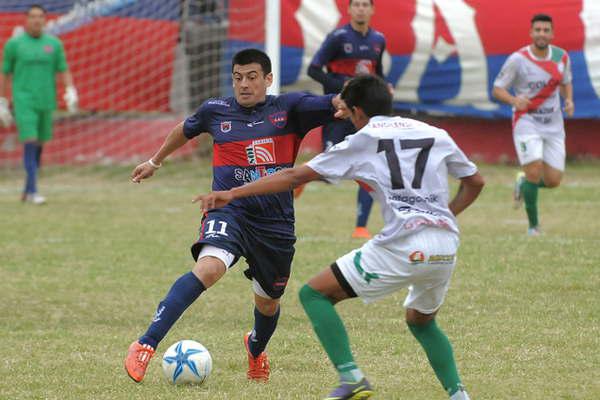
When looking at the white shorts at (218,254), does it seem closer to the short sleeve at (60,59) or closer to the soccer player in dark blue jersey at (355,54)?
the soccer player in dark blue jersey at (355,54)

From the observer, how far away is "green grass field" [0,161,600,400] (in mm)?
5852

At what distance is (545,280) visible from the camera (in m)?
8.77

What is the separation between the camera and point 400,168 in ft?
15.6

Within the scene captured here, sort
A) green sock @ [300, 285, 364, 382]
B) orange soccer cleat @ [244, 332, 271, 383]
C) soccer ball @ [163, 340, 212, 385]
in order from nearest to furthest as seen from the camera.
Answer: green sock @ [300, 285, 364, 382], soccer ball @ [163, 340, 212, 385], orange soccer cleat @ [244, 332, 271, 383]

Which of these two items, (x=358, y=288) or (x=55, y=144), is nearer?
(x=358, y=288)

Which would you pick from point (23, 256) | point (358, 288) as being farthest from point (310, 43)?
point (358, 288)

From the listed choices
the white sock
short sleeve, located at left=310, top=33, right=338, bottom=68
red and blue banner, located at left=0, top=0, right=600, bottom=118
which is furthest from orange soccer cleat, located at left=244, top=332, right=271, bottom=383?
red and blue banner, located at left=0, top=0, right=600, bottom=118

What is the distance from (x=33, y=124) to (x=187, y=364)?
8.68 meters

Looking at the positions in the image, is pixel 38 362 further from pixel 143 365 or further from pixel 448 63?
pixel 448 63

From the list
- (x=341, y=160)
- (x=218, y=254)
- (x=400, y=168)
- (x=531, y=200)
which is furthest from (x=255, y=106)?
(x=531, y=200)

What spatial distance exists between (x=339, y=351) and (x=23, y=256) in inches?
232

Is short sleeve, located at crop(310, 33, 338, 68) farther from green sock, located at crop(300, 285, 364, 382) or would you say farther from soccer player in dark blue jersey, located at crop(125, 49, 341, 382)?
green sock, located at crop(300, 285, 364, 382)

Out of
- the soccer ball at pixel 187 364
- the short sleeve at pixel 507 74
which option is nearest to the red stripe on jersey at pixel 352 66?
the short sleeve at pixel 507 74

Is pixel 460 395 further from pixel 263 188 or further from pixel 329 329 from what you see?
pixel 263 188
